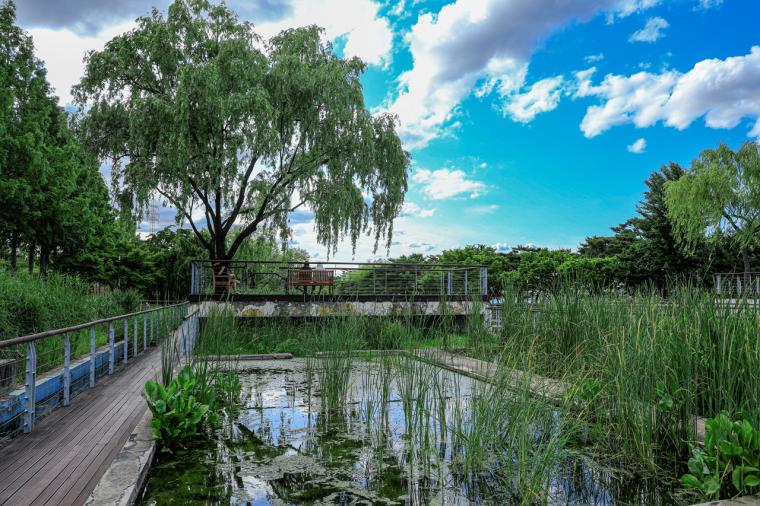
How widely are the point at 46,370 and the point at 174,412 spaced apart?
3.05m

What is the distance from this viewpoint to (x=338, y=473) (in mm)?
3496

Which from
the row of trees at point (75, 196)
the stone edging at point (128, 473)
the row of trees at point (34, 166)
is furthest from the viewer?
the row of trees at point (34, 166)

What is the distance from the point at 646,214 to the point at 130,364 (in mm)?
37520

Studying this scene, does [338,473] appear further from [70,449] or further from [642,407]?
[642,407]

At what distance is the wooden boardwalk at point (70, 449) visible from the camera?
2993 millimetres

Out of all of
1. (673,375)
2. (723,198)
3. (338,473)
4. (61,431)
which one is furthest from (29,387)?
(723,198)

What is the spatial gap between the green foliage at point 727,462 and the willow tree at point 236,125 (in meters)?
13.8

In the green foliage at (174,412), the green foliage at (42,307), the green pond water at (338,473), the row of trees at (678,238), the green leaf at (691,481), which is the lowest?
the green pond water at (338,473)

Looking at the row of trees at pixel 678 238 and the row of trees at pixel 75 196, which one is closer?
the row of trees at pixel 75 196

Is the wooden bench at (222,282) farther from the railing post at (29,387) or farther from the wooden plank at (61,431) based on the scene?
the railing post at (29,387)

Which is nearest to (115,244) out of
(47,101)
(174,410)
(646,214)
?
(47,101)

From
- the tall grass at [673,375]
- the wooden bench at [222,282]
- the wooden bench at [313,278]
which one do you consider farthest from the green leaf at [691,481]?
the wooden bench at [222,282]

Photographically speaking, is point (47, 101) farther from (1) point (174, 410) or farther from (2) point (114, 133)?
(1) point (174, 410)

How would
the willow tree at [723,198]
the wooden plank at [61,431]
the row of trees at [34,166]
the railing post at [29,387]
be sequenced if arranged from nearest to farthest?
the wooden plank at [61,431]
the railing post at [29,387]
the row of trees at [34,166]
the willow tree at [723,198]
